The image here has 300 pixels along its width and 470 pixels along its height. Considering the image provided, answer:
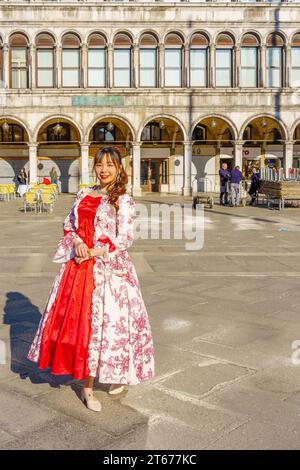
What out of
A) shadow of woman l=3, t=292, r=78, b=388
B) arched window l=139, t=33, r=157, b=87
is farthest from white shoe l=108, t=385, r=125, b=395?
arched window l=139, t=33, r=157, b=87

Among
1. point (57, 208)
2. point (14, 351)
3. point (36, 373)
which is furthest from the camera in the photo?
point (57, 208)

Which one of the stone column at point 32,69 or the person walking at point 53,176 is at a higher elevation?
the stone column at point 32,69

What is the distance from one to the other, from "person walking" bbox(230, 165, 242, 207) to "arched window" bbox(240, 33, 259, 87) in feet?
38.6

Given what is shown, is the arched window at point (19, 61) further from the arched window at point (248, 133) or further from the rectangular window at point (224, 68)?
the arched window at point (248, 133)

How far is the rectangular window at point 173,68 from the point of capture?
1357 inches

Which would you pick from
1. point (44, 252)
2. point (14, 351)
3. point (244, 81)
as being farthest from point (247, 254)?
point (244, 81)

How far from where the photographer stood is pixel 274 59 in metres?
34.7

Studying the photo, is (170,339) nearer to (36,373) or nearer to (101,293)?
(36,373)

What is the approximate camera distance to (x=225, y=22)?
3434 cm

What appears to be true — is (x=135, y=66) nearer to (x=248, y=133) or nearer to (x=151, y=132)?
(x=151, y=132)

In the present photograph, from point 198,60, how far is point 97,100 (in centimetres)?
613

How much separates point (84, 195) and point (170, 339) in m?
2.28

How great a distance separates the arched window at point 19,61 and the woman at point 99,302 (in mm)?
31446


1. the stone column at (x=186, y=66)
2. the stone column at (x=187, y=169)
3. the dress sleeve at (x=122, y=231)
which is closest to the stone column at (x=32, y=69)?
the stone column at (x=186, y=66)
